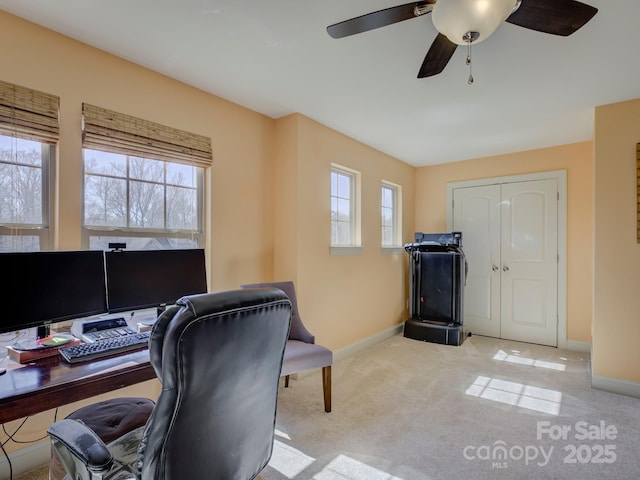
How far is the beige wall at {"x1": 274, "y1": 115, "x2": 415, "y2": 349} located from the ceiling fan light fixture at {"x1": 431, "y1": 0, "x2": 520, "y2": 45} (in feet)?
6.45

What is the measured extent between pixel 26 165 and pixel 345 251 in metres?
2.76

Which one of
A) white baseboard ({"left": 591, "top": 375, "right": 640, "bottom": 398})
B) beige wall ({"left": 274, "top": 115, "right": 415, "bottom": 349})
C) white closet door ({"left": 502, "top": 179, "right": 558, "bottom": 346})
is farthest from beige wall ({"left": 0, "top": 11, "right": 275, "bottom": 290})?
white closet door ({"left": 502, "top": 179, "right": 558, "bottom": 346})

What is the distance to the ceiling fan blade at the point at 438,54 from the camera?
168 centimetres

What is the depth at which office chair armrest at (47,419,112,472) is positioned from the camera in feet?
3.35

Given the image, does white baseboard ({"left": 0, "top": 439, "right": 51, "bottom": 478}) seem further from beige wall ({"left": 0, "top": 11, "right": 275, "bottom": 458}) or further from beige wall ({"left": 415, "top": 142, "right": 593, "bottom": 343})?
beige wall ({"left": 415, "top": 142, "right": 593, "bottom": 343})

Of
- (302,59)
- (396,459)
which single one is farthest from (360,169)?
(396,459)

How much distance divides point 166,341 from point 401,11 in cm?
157

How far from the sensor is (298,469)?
1953 mm

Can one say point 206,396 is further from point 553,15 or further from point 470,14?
point 553,15

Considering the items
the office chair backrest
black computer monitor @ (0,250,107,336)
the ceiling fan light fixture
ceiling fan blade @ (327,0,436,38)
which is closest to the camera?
the office chair backrest

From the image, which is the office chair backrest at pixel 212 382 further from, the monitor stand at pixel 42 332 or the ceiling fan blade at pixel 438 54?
the ceiling fan blade at pixel 438 54

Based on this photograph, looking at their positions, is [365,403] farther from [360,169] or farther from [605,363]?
[360,169]

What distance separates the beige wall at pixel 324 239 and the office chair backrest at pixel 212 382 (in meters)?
2.04

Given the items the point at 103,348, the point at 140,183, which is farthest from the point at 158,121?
the point at 103,348
